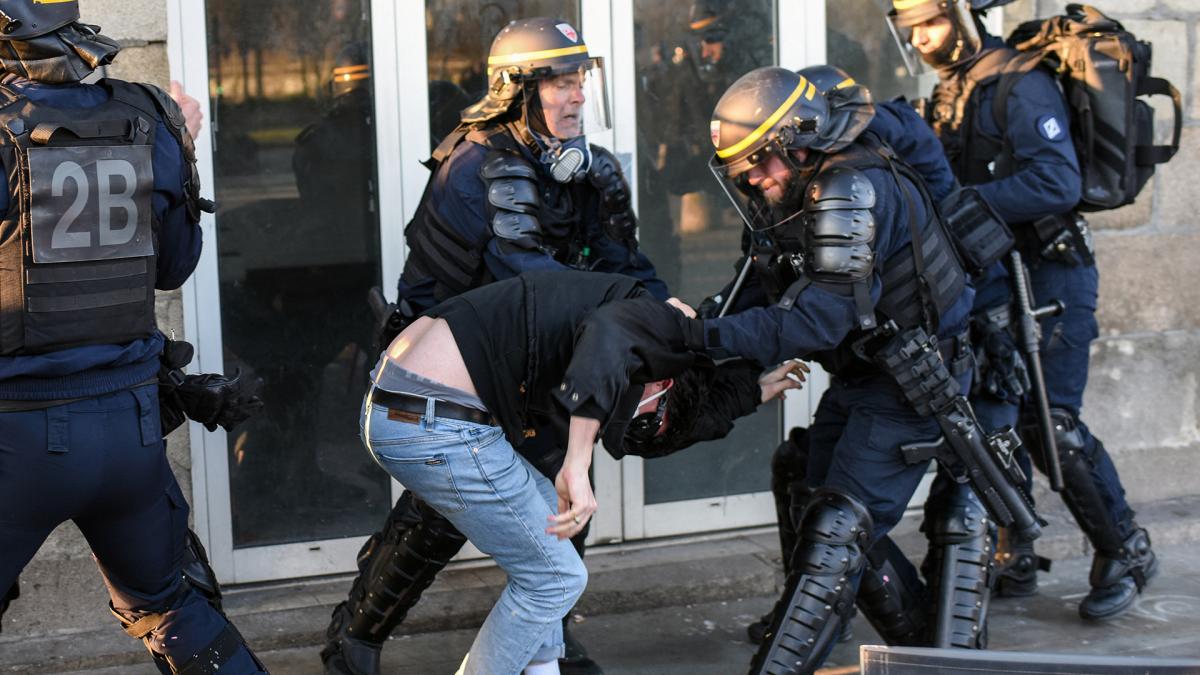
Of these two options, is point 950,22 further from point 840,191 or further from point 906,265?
point 840,191

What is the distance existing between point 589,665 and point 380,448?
138cm

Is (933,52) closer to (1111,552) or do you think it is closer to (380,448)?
(1111,552)

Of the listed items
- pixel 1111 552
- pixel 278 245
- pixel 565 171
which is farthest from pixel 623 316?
pixel 1111 552

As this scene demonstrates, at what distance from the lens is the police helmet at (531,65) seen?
4.16 meters

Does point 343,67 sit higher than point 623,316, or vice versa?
point 343,67

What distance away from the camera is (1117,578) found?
190 inches

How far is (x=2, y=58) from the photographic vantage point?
321 cm

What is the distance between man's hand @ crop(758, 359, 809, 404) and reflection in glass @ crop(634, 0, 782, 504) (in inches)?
63.2

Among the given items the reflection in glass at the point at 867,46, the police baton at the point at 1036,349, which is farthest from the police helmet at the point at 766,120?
the reflection in glass at the point at 867,46

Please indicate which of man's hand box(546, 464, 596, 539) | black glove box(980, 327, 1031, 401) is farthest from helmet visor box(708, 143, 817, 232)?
man's hand box(546, 464, 596, 539)

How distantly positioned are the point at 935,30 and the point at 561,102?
4.58 feet

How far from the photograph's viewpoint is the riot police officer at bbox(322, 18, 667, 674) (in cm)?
400

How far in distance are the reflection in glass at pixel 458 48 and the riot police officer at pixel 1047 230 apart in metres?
1.35

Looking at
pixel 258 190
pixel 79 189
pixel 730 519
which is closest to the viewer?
pixel 79 189
